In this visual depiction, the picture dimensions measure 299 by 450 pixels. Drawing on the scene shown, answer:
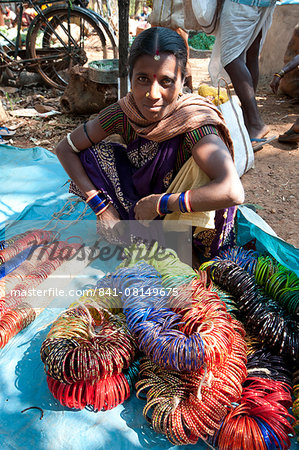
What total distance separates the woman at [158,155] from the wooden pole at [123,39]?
4.94 ft

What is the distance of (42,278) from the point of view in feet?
7.36

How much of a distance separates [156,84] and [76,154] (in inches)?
31.9

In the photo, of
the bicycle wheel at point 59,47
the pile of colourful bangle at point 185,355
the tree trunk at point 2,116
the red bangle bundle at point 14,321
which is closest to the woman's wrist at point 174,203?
the pile of colourful bangle at point 185,355

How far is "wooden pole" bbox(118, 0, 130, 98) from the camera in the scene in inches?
126

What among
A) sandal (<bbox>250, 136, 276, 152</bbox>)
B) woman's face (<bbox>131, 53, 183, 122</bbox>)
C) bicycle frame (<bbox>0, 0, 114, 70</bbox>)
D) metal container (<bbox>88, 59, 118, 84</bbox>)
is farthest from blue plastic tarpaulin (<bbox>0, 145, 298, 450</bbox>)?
bicycle frame (<bbox>0, 0, 114, 70</bbox>)

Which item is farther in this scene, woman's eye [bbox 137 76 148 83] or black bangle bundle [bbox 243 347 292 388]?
woman's eye [bbox 137 76 148 83]

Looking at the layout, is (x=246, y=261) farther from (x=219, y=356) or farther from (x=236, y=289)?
(x=219, y=356)

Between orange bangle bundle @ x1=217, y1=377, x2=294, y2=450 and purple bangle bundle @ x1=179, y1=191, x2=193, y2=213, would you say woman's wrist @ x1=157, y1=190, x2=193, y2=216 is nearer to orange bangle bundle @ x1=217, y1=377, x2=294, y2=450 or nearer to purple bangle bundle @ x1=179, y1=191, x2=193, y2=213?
purple bangle bundle @ x1=179, y1=191, x2=193, y2=213

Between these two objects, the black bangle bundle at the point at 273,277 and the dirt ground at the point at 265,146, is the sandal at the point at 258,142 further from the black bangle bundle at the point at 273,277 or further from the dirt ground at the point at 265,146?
the black bangle bundle at the point at 273,277

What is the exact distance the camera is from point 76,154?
96.0 inches

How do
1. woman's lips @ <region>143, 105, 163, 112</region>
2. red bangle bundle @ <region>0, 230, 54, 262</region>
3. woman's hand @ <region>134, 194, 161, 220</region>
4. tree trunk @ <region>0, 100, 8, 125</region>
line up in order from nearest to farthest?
woman's lips @ <region>143, 105, 163, 112</region> → woman's hand @ <region>134, 194, 161, 220</region> → red bangle bundle @ <region>0, 230, 54, 262</region> → tree trunk @ <region>0, 100, 8, 125</region>

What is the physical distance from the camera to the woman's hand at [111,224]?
237 centimetres

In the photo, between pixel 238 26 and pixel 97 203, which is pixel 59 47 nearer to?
pixel 238 26

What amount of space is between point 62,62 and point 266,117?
12.6ft
